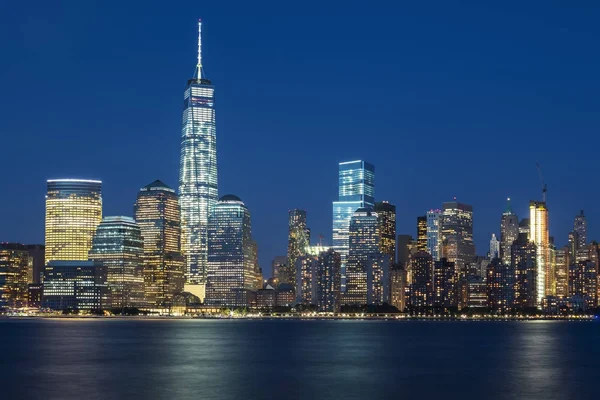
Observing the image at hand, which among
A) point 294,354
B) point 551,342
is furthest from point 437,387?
point 551,342

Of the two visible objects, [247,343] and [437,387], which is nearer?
[437,387]

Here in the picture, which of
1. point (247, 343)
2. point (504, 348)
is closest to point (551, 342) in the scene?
point (504, 348)

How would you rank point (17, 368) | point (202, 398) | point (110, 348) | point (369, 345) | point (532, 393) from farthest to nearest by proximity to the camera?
point (369, 345)
point (110, 348)
point (17, 368)
point (532, 393)
point (202, 398)

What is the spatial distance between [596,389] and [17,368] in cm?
6177

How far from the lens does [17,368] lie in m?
109

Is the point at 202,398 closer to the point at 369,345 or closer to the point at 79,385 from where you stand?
the point at 79,385

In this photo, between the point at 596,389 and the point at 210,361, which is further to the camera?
the point at 210,361

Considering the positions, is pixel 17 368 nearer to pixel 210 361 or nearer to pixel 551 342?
pixel 210 361

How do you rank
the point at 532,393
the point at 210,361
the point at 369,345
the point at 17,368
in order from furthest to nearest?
1. the point at 369,345
2. the point at 210,361
3. the point at 17,368
4. the point at 532,393

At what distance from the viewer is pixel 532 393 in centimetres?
8619

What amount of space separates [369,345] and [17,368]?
68939 mm

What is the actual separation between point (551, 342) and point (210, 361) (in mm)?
80646

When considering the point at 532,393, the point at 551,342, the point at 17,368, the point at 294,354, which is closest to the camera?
the point at 532,393

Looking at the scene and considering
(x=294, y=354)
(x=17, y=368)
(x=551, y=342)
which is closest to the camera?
(x=17, y=368)
